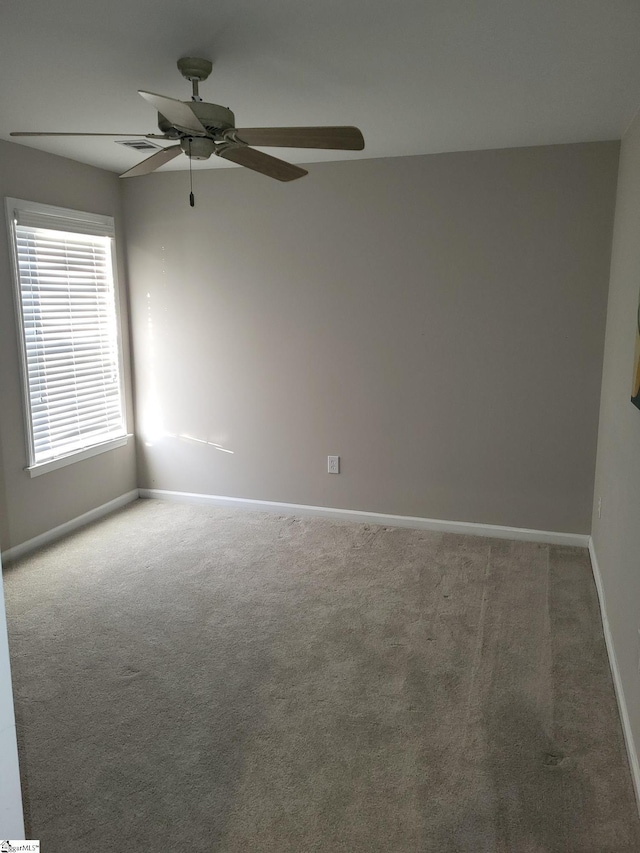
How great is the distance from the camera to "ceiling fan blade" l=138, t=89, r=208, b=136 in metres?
1.94

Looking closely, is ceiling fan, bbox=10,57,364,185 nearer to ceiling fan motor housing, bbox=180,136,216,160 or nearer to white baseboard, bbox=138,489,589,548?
ceiling fan motor housing, bbox=180,136,216,160

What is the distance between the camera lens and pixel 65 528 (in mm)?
4328

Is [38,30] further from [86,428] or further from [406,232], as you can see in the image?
[86,428]

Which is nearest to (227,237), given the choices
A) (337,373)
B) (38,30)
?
(337,373)

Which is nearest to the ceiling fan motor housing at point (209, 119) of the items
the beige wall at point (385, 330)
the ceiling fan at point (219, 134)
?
the ceiling fan at point (219, 134)

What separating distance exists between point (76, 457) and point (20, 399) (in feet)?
2.09

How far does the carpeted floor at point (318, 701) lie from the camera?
6.40ft

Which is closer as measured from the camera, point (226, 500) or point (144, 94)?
point (144, 94)

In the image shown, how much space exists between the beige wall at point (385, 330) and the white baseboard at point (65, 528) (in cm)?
A: 38

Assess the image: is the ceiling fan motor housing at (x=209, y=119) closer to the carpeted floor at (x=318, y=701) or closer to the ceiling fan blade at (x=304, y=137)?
the ceiling fan blade at (x=304, y=137)

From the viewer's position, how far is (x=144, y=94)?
1.88 m

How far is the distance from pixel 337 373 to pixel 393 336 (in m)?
0.47

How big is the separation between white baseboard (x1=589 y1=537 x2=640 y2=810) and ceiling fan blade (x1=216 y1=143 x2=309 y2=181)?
7.90 feet

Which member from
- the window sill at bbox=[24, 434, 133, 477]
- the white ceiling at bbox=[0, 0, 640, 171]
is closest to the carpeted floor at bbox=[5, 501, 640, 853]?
the window sill at bbox=[24, 434, 133, 477]
